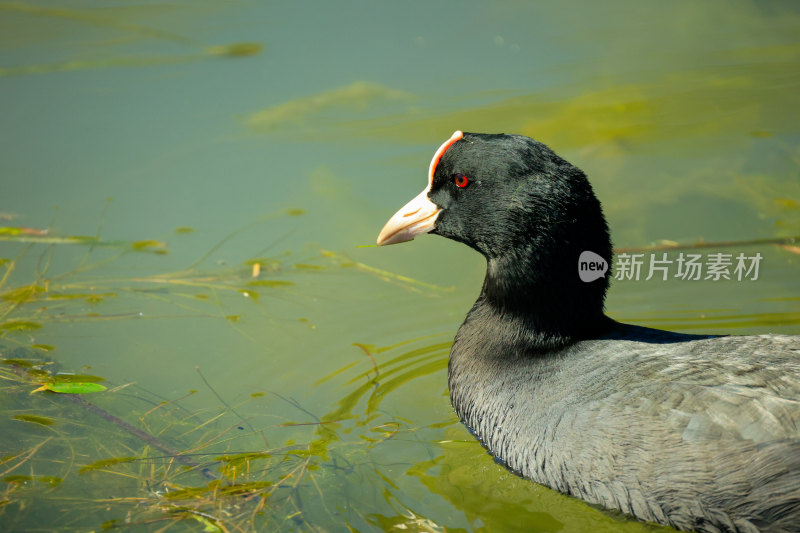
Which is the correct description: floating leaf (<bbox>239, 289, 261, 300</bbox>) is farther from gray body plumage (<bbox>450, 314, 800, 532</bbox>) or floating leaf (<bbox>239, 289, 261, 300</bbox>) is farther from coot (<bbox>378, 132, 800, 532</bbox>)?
gray body plumage (<bbox>450, 314, 800, 532</bbox>)

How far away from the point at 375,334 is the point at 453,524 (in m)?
1.44

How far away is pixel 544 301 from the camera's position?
3.48 meters

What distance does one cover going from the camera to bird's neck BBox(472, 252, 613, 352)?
3418mm

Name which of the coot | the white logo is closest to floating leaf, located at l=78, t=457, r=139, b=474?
the coot

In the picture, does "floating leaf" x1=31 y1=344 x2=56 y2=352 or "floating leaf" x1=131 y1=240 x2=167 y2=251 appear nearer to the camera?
"floating leaf" x1=31 y1=344 x2=56 y2=352

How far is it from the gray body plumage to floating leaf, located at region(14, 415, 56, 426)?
1775 millimetres

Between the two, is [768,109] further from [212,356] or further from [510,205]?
[212,356]

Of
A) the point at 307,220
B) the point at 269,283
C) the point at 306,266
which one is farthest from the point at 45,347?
the point at 307,220

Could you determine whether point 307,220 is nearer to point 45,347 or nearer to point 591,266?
point 45,347

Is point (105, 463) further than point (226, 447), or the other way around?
point (226, 447)

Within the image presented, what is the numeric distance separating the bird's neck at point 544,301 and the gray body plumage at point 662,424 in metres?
0.06

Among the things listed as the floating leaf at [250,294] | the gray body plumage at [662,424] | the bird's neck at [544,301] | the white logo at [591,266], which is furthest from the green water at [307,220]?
the white logo at [591,266]

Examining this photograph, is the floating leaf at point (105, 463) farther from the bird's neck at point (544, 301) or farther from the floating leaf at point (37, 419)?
the bird's neck at point (544, 301)

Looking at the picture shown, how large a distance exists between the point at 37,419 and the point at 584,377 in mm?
2233
